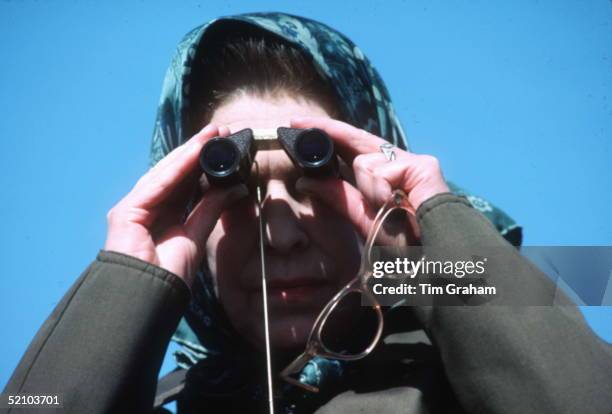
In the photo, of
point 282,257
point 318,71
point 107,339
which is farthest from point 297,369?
point 318,71

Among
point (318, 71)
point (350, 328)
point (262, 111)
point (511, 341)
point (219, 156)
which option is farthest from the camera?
point (318, 71)

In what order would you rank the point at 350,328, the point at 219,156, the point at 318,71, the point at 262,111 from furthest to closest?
the point at 318,71
the point at 262,111
the point at 350,328
the point at 219,156

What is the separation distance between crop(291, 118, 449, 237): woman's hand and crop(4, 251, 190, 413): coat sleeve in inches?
16.6

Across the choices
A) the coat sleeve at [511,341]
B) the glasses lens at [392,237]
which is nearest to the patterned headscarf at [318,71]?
the glasses lens at [392,237]

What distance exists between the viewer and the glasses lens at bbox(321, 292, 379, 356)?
1.29m

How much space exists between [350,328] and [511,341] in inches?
19.3

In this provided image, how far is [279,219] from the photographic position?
1.23 meters

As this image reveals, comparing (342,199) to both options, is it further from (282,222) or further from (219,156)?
(219,156)

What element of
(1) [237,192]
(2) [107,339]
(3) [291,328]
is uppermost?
(1) [237,192]

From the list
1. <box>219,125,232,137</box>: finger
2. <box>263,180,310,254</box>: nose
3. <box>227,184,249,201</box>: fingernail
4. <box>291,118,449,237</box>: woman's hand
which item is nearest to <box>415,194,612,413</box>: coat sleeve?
<box>291,118,449,237</box>: woman's hand

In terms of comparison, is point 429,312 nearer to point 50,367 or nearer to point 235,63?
point 50,367

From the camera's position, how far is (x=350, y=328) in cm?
134

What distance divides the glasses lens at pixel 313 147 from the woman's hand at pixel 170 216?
17cm

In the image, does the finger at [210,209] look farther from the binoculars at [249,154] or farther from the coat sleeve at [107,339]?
the coat sleeve at [107,339]
